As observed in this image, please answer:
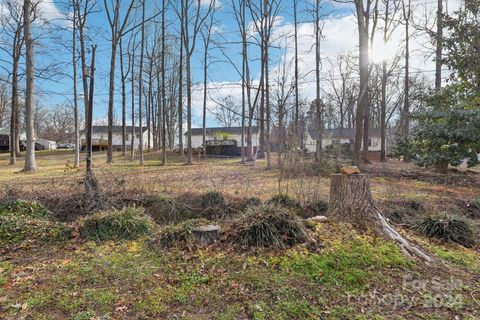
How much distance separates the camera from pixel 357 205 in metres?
3.87

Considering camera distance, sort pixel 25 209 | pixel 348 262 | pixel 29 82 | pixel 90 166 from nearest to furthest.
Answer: pixel 348 262
pixel 25 209
pixel 90 166
pixel 29 82

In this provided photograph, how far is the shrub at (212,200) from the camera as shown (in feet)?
19.5

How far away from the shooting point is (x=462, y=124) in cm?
780

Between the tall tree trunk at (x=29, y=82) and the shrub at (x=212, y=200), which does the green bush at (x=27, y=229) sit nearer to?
the shrub at (x=212, y=200)

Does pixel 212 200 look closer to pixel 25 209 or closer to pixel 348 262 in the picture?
pixel 25 209

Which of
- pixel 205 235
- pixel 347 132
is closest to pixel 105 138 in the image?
pixel 347 132

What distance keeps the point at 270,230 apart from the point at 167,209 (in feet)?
9.06

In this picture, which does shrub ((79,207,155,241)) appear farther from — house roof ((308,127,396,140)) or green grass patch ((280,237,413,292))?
house roof ((308,127,396,140))

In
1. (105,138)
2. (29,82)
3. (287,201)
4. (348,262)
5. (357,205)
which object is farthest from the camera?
(105,138)

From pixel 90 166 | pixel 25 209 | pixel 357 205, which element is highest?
pixel 90 166

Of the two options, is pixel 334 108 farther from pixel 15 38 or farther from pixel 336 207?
pixel 336 207

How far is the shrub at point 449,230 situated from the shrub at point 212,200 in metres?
3.41

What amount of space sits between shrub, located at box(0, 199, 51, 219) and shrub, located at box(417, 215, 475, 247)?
5860 mm

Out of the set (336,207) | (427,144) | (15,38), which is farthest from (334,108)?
(336,207)
